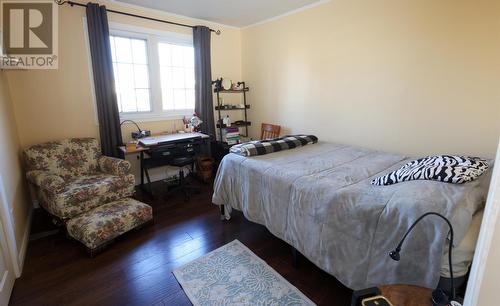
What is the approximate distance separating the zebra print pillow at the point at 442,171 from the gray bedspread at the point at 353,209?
50 millimetres

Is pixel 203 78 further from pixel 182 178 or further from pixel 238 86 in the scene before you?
pixel 182 178

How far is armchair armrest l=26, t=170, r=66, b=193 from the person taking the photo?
223 centimetres

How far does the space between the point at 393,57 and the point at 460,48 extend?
21.5 inches

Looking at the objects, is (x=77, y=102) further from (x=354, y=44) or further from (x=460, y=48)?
(x=460, y=48)

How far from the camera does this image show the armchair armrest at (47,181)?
2.23m

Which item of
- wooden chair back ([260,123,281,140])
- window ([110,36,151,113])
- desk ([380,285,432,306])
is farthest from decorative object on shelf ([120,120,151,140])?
desk ([380,285,432,306])

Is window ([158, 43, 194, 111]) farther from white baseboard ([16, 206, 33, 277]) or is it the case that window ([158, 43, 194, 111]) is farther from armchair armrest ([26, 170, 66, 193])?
white baseboard ([16, 206, 33, 277])

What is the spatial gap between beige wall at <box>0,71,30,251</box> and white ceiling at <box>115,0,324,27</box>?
6.06 feet

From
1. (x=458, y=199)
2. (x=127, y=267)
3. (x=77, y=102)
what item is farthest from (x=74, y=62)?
(x=458, y=199)

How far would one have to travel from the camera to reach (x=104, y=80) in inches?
119

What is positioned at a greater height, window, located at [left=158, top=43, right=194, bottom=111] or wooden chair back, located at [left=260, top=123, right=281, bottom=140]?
window, located at [left=158, top=43, right=194, bottom=111]

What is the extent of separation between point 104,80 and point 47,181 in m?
1.41

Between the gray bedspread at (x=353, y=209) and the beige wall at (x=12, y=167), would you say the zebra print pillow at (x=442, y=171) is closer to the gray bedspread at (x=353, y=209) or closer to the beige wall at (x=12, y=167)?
the gray bedspread at (x=353, y=209)

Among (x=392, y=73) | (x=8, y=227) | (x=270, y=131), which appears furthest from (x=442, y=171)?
(x=8, y=227)
